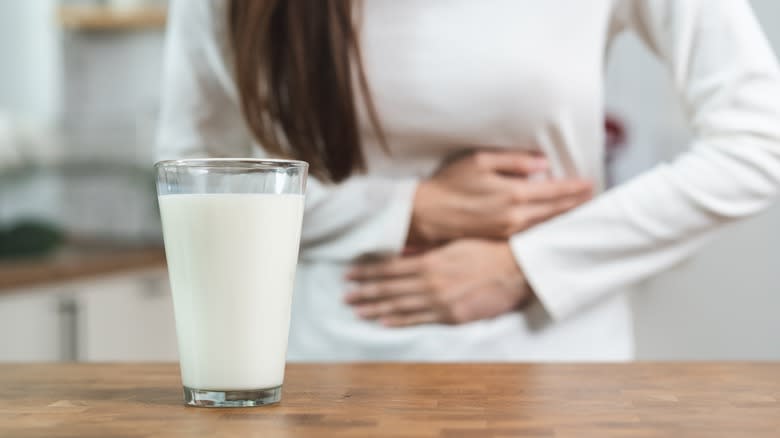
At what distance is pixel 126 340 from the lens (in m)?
2.48

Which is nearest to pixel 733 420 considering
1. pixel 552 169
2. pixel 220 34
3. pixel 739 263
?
pixel 552 169

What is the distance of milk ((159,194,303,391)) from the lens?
1.86ft

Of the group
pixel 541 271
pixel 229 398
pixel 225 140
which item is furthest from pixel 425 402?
pixel 225 140

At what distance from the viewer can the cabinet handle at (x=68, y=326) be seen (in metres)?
2.18

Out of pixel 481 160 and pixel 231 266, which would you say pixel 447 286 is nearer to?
pixel 481 160

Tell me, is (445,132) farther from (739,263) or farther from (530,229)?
(739,263)

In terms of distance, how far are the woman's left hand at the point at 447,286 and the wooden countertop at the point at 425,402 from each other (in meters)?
0.28

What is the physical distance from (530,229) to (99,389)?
0.54m

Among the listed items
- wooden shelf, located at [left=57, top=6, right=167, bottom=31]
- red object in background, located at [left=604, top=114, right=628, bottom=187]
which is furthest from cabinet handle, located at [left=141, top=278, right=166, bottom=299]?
red object in background, located at [left=604, top=114, right=628, bottom=187]

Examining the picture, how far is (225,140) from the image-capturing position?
1.22 m

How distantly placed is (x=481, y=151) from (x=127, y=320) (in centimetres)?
163

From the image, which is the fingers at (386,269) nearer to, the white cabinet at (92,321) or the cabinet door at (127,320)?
the white cabinet at (92,321)

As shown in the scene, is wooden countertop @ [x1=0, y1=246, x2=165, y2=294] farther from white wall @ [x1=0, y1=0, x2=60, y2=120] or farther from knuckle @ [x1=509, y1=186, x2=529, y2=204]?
knuckle @ [x1=509, y1=186, x2=529, y2=204]

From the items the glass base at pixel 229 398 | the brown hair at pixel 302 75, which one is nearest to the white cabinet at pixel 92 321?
the brown hair at pixel 302 75
